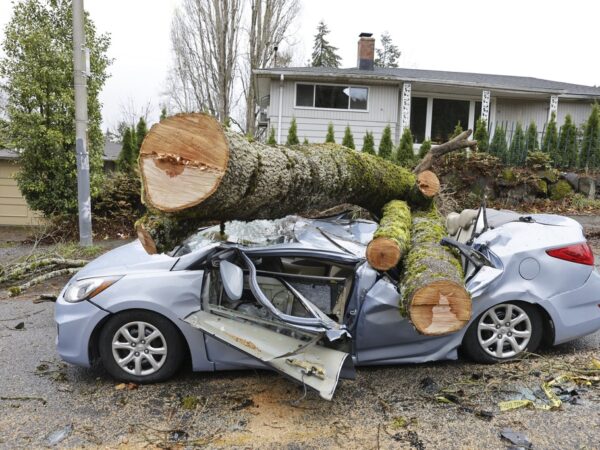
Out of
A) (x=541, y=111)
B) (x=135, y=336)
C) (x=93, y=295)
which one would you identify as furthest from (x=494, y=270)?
(x=541, y=111)

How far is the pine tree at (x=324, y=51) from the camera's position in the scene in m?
42.8

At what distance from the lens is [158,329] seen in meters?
3.55

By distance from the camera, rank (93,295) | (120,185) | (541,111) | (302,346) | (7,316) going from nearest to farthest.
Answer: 1. (302,346)
2. (93,295)
3. (7,316)
4. (120,185)
5. (541,111)

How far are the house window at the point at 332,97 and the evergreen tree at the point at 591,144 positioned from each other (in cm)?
692

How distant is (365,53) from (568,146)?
8.15 meters

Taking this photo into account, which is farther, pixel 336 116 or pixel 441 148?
pixel 336 116

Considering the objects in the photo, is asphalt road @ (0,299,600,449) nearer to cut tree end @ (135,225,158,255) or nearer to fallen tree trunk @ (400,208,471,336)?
fallen tree trunk @ (400,208,471,336)

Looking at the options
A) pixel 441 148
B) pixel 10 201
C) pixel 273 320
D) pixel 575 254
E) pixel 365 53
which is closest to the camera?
pixel 273 320

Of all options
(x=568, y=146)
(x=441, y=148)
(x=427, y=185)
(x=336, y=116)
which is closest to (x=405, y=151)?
(x=336, y=116)

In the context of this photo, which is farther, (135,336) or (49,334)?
(49,334)

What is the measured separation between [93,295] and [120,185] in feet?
29.9

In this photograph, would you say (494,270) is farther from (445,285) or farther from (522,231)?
(445,285)

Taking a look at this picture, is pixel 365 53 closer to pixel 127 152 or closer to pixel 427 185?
pixel 127 152

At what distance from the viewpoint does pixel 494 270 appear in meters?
3.68
